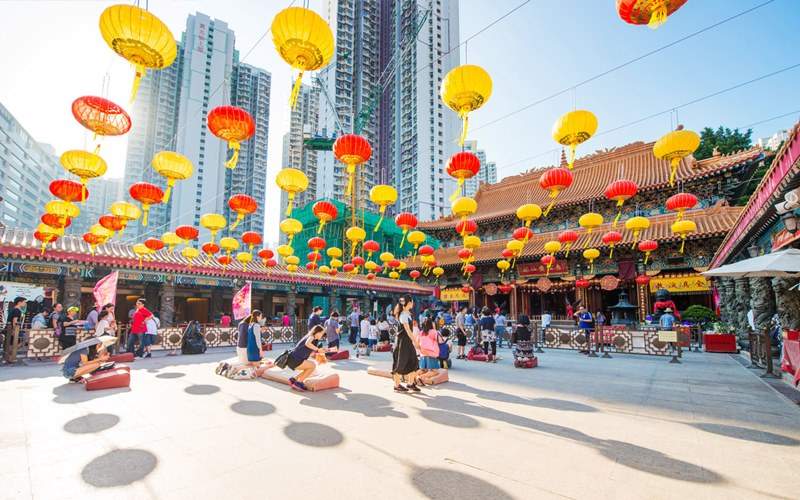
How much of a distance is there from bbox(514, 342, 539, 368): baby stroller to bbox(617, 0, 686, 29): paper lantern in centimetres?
656

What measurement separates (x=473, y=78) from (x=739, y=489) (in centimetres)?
570

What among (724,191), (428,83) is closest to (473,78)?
(724,191)

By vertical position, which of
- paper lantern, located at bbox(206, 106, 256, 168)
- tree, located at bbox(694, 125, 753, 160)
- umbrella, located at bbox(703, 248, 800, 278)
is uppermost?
tree, located at bbox(694, 125, 753, 160)

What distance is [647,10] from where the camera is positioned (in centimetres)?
401

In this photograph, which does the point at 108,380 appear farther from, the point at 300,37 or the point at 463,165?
the point at 463,165

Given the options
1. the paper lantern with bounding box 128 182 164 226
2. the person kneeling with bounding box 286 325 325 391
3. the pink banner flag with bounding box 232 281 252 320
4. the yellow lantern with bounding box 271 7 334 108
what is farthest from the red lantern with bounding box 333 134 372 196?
the pink banner flag with bounding box 232 281 252 320

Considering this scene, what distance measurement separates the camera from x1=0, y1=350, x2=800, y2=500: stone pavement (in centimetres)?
263

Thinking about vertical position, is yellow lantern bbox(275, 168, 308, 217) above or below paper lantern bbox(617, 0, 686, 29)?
below

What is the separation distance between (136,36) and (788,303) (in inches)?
460

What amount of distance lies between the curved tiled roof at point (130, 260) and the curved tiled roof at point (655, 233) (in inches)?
329

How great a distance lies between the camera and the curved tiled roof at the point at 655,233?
44.6 ft

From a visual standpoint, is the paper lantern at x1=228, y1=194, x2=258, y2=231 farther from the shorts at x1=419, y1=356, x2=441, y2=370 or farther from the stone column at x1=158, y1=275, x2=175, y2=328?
the stone column at x1=158, y1=275, x2=175, y2=328

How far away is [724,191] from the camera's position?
581 inches

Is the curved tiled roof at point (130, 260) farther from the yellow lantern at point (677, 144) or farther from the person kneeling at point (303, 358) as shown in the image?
the yellow lantern at point (677, 144)
